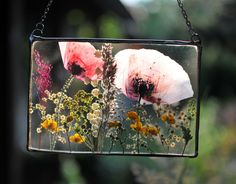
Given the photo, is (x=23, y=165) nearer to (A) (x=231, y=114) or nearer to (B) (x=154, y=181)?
(B) (x=154, y=181)

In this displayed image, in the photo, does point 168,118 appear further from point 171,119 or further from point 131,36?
point 131,36

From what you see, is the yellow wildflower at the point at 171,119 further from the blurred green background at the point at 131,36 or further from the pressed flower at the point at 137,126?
the blurred green background at the point at 131,36

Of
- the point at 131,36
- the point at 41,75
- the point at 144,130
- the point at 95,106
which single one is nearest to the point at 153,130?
the point at 144,130

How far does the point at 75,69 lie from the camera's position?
1.17 m

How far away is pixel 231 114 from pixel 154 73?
4776 mm

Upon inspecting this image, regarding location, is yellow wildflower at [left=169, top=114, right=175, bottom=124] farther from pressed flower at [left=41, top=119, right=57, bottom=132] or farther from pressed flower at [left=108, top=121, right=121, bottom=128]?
pressed flower at [left=41, top=119, right=57, bottom=132]

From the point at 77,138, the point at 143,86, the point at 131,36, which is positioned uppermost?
the point at 131,36

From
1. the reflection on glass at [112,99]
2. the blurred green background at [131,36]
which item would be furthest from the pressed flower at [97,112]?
the blurred green background at [131,36]

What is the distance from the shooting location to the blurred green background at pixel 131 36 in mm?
2988

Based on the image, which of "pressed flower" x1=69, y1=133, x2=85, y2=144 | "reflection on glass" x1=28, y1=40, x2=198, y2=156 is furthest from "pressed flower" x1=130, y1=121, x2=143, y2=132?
"pressed flower" x1=69, y1=133, x2=85, y2=144

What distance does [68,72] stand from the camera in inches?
45.9

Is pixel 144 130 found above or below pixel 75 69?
below

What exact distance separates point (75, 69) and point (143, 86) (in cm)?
14

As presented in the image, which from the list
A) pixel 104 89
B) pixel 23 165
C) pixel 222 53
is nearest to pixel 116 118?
pixel 104 89
